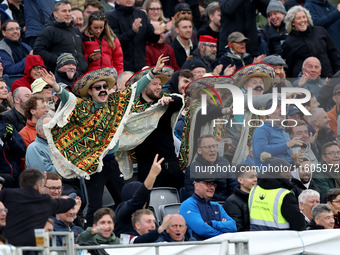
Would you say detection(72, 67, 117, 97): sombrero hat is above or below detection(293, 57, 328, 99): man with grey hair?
above

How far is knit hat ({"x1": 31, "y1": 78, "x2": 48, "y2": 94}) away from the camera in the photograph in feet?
47.1

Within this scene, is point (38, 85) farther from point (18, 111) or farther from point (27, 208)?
point (27, 208)

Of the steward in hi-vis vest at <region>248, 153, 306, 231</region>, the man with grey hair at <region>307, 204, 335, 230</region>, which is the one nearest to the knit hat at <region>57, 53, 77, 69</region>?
the steward in hi-vis vest at <region>248, 153, 306, 231</region>

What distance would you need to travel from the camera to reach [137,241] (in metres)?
11.2

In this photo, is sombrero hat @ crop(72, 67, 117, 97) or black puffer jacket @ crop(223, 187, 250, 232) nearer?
black puffer jacket @ crop(223, 187, 250, 232)

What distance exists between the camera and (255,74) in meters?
14.4

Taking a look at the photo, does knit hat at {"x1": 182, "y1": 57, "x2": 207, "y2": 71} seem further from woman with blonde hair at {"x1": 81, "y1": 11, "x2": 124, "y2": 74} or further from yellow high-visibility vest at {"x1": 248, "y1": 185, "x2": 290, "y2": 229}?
yellow high-visibility vest at {"x1": 248, "y1": 185, "x2": 290, "y2": 229}

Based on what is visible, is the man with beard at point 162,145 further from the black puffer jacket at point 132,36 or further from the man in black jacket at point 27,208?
the black puffer jacket at point 132,36

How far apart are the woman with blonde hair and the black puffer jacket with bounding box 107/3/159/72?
35.0 inches

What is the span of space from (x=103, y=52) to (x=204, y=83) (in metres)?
2.76

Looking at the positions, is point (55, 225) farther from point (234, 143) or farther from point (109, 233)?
point (234, 143)

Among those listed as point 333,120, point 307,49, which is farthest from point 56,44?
point 307,49

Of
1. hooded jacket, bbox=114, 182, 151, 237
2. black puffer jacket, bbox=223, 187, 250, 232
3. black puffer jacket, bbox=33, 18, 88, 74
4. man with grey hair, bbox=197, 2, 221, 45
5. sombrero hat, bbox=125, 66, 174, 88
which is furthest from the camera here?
man with grey hair, bbox=197, 2, 221, 45

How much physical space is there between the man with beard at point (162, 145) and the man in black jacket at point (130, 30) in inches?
154
